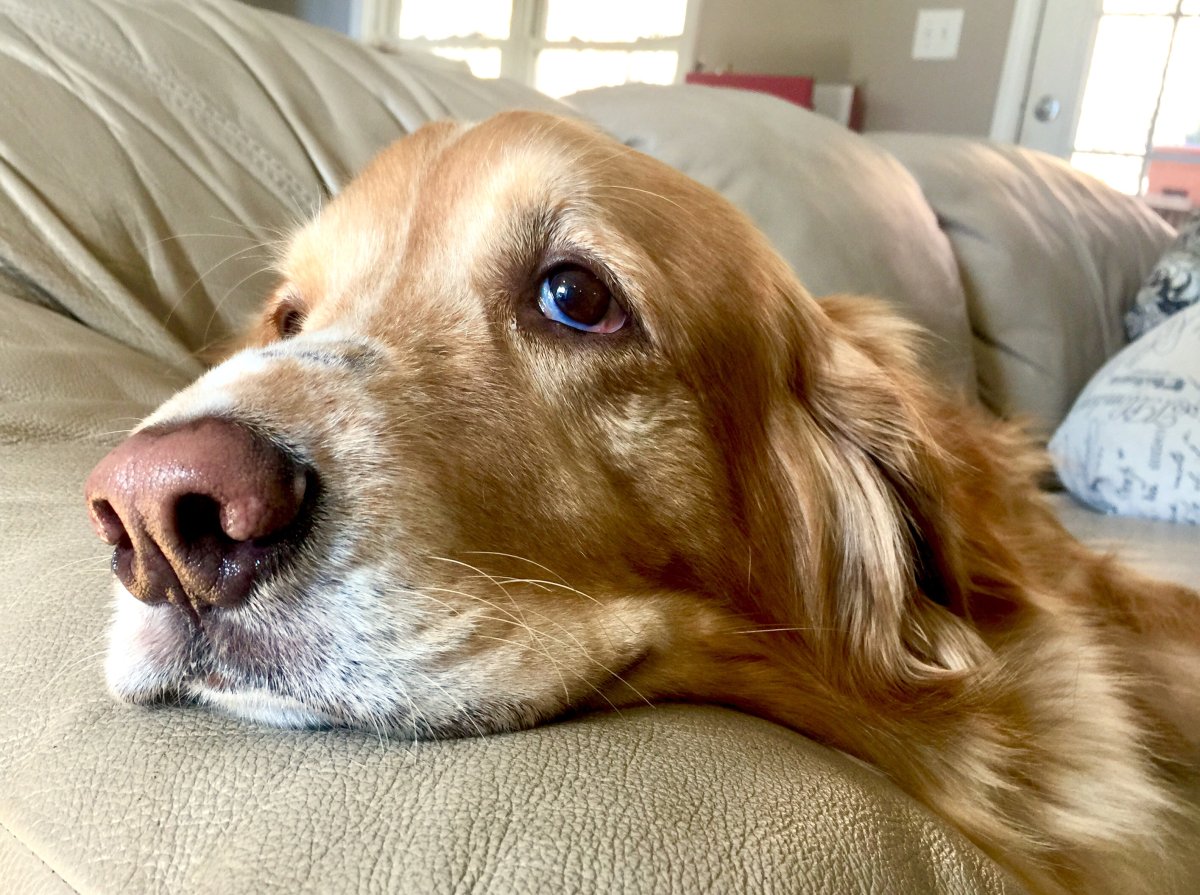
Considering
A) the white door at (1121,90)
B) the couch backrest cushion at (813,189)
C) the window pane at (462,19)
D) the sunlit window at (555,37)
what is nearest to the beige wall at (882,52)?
the white door at (1121,90)

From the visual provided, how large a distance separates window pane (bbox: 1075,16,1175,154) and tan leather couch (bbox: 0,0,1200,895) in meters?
1.57

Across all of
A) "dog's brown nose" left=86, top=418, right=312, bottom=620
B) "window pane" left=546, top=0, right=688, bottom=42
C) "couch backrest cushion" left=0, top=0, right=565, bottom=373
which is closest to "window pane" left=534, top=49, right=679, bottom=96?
"window pane" left=546, top=0, right=688, bottom=42

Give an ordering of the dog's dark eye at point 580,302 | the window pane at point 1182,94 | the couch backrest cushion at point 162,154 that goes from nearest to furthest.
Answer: the dog's dark eye at point 580,302
the couch backrest cushion at point 162,154
the window pane at point 1182,94

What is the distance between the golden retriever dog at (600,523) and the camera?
32.9 inches

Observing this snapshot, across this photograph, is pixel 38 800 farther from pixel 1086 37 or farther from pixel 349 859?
pixel 1086 37

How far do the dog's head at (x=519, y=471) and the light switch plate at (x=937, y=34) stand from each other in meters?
4.56

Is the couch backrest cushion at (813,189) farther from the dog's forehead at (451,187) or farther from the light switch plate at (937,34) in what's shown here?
the light switch plate at (937,34)

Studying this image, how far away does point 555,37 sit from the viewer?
26.6 feet

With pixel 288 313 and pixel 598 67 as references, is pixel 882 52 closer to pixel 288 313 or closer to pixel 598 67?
pixel 598 67

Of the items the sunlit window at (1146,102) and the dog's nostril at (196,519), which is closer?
the dog's nostril at (196,519)

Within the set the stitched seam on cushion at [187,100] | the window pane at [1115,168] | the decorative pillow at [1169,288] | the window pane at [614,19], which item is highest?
the window pane at [614,19]

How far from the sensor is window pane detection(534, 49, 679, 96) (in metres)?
7.25

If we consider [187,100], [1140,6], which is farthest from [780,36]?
[187,100]

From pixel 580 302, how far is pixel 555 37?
7684mm
